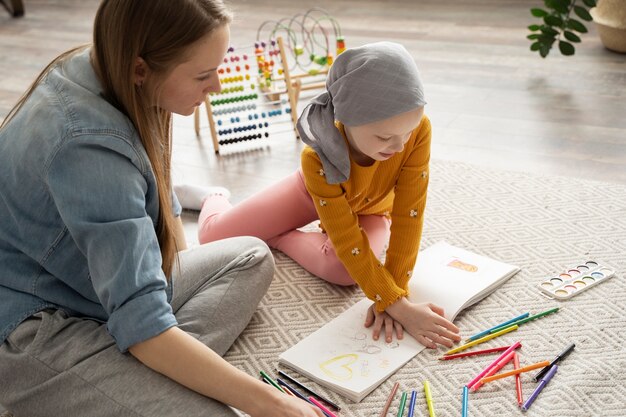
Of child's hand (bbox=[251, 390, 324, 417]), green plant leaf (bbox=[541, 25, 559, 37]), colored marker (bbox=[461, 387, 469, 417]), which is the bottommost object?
colored marker (bbox=[461, 387, 469, 417])

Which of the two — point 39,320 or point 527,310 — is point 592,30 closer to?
point 527,310

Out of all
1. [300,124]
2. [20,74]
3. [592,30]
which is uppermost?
[300,124]

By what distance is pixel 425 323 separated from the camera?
1.56 metres

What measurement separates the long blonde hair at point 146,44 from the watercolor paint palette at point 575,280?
887mm

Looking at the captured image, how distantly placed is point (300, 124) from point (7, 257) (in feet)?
2.02

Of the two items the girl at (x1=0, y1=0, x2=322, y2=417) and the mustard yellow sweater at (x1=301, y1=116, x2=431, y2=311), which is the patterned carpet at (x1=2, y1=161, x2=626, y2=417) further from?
the girl at (x1=0, y1=0, x2=322, y2=417)

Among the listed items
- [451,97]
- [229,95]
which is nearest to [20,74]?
[229,95]

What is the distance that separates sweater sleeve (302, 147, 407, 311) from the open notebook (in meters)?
0.08

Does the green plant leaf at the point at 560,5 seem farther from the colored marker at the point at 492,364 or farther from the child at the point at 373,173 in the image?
the colored marker at the point at 492,364

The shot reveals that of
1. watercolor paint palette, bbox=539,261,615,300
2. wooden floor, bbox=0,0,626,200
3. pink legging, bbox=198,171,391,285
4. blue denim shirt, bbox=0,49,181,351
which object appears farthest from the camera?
wooden floor, bbox=0,0,626,200

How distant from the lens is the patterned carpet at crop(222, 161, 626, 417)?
4.62 feet

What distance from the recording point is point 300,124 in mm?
1573

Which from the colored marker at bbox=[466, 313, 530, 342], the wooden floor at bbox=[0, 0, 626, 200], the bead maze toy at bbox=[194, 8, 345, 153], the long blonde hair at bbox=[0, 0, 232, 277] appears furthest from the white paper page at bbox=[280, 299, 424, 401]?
the bead maze toy at bbox=[194, 8, 345, 153]

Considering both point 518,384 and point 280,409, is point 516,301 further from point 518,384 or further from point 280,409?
Result: point 280,409
